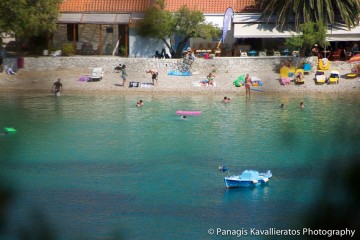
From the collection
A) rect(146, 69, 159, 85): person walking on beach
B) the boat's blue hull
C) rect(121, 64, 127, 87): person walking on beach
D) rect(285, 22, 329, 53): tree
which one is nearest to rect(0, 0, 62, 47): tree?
rect(121, 64, 127, 87): person walking on beach

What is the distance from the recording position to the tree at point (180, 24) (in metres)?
47.1

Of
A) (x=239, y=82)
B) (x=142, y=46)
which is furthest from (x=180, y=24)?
(x=239, y=82)

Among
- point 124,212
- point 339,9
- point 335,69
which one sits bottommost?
point 124,212

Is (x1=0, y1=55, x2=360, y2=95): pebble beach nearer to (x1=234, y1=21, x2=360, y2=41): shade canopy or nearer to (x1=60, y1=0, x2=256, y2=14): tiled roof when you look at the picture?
(x1=234, y1=21, x2=360, y2=41): shade canopy

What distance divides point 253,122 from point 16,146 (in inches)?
483

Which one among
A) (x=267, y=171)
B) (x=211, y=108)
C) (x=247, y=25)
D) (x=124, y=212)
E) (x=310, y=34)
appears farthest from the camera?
(x=247, y=25)

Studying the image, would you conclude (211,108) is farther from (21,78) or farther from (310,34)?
(21,78)

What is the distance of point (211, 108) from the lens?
133ft

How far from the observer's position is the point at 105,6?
51.1m

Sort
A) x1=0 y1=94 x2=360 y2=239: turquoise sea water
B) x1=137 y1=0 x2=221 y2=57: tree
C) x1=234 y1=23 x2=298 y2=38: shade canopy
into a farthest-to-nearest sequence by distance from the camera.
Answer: x1=234 y1=23 x2=298 y2=38: shade canopy, x1=137 y1=0 x2=221 y2=57: tree, x1=0 y1=94 x2=360 y2=239: turquoise sea water

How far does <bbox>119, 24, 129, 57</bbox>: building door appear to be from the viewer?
49844mm

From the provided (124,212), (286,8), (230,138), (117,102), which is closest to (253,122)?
(230,138)

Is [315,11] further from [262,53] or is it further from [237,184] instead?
[237,184]

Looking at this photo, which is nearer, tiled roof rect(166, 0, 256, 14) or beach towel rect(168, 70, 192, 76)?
beach towel rect(168, 70, 192, 76)
